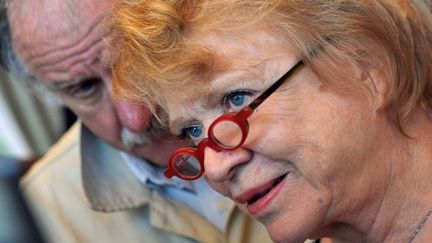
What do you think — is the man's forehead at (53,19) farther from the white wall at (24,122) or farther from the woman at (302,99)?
the white wall at (24,122)

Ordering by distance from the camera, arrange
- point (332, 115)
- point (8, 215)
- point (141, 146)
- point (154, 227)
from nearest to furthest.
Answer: point (8, 215), point (332, 115), point (141, 146), point (154, 227)

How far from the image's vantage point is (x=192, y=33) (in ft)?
3.98

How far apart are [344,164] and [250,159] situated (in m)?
0.16

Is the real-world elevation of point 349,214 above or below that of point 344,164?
below

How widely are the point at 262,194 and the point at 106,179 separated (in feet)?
3.47

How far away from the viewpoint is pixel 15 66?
84.2 inches

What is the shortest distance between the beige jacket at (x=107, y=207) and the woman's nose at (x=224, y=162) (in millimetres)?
803

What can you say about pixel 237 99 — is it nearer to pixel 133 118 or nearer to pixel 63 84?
pixel 133 118

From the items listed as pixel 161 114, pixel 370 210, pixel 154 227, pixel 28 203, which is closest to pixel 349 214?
pixel 370 210

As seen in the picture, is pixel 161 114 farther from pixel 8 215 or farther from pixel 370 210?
pixel 8 215

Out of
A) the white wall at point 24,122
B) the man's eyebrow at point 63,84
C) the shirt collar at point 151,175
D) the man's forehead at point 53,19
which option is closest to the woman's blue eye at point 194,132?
the man's forehead at point 53,19

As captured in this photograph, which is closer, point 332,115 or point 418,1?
point 332,115

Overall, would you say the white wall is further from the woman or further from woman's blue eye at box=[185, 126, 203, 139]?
the woman

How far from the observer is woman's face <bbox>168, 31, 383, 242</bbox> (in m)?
1.17
